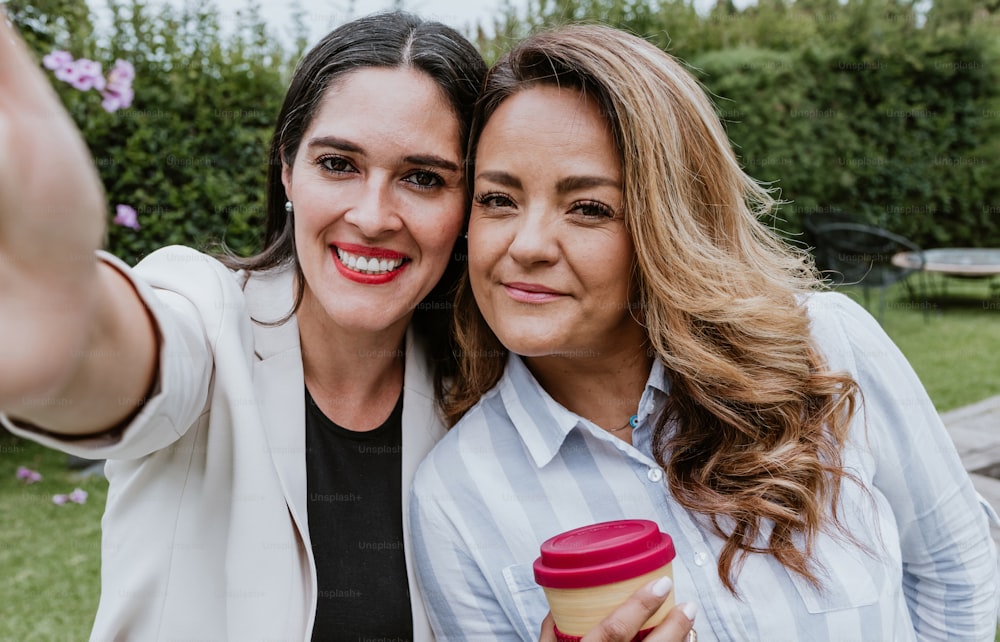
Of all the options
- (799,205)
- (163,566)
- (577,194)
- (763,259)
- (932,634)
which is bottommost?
(799,205)

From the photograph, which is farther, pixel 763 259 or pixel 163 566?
pixel 763 259

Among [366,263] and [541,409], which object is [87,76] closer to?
[366,263]

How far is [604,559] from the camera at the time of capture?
1.56m

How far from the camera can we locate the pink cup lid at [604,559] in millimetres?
1551

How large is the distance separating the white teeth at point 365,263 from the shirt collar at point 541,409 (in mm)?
413

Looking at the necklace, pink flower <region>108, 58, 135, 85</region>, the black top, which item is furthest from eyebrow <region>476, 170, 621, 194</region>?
pink flower <region>108, 58, 135, 85</region>

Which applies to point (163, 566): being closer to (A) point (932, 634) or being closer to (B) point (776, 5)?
(A) point (932, 634)

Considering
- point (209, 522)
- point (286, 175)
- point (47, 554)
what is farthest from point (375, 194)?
point (47, 554)

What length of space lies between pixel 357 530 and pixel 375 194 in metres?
0.85

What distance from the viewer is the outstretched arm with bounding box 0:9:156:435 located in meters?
0.85

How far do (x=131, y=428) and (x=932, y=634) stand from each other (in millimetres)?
2007

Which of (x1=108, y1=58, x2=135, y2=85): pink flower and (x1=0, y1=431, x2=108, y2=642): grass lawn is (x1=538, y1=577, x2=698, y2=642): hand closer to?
(x1=0, y1=431, x2=108, y2=642): grass lawn

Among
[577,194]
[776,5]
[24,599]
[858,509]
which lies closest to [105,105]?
[24,599]

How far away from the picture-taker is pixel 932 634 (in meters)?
2.23
